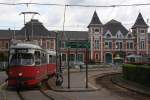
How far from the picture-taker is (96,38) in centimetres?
13638

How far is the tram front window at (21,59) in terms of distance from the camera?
1180 inches

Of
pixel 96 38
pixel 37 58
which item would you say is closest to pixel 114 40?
pixel 96 38

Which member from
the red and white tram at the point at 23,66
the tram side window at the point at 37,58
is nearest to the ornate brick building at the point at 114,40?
the tram side window at the point at 37,58

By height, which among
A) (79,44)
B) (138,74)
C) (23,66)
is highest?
(79,44)

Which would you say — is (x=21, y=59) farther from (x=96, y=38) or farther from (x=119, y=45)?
(x=119, y=45)

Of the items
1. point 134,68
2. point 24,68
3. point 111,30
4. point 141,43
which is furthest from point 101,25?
point 24,68

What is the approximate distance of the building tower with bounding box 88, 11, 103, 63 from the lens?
134 meters

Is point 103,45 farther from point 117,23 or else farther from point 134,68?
point 134,68

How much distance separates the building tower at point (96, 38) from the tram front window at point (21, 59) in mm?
102829

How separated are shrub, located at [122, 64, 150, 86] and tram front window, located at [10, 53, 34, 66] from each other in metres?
8.50

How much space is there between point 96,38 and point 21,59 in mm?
106841

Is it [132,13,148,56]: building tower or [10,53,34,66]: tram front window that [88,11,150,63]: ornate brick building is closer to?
[132,13,148,56]: building tower

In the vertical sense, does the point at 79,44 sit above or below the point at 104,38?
below

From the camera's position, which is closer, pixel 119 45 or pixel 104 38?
pixel 104 38
